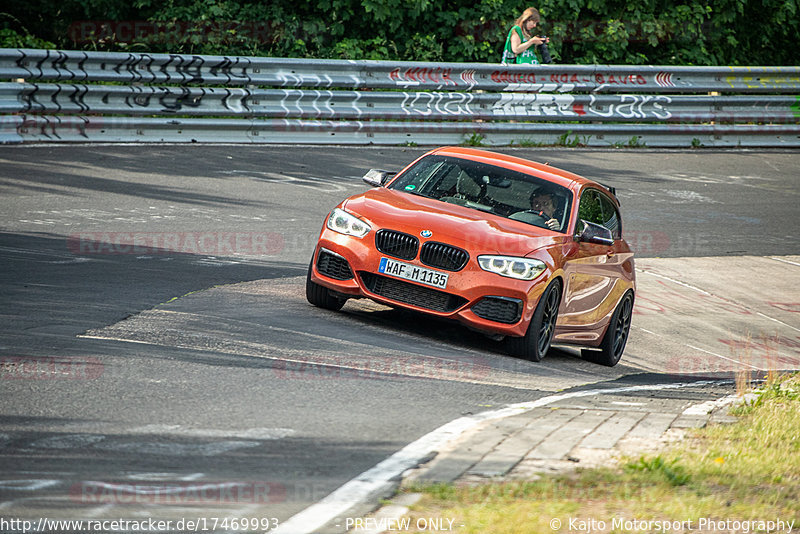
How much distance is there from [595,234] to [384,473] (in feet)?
16.2

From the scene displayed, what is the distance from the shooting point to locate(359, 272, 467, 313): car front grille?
8820mm

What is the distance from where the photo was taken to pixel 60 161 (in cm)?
1539

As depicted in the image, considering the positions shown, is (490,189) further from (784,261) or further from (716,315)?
(784,261)

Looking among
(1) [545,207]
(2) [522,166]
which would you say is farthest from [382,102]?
(1) [545,207]

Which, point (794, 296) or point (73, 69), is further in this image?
point (73, 69)

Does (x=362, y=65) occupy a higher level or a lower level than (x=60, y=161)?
higher

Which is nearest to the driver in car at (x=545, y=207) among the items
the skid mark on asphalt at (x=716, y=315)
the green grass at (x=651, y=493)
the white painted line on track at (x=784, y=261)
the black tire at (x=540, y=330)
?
the black tire at (x=540, y=330)

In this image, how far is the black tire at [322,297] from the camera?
9.58 metres

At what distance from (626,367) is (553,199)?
1900 mm

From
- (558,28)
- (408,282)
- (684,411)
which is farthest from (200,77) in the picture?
(684,411)

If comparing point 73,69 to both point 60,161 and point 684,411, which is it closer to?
point 60,161

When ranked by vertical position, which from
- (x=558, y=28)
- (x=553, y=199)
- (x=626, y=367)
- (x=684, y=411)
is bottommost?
(x=626, y=367)

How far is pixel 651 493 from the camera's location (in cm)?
505

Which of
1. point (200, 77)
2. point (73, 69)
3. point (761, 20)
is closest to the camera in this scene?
point (73, 69)
